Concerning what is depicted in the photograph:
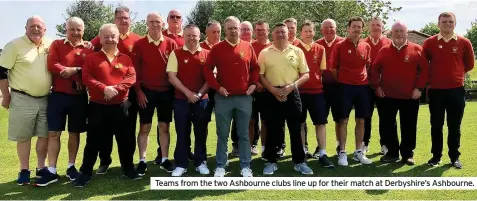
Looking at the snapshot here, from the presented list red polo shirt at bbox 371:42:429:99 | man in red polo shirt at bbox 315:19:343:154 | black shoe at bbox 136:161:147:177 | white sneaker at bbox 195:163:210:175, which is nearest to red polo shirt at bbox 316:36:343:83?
man in red polo shirt at bbox 315:19:343:154

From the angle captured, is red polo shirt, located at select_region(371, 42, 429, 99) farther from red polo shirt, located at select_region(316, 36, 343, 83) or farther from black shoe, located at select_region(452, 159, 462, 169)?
black shoe, located at select_region(452, 159, 462, 169)

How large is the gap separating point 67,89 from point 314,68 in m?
3.71

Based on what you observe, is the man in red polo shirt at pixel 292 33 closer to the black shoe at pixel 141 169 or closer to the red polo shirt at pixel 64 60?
the black shoe at pixel 141 169

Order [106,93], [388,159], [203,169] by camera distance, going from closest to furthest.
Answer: [106,93] < [203,169] < [388,159]

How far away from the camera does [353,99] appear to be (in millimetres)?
6844

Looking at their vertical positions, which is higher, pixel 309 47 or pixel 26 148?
pixel 309 47

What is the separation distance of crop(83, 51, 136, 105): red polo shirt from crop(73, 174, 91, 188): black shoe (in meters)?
1.11

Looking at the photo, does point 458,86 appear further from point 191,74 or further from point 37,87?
point 37,87

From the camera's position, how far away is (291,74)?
609cm

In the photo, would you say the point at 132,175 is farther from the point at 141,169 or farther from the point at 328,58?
the point at 328,58

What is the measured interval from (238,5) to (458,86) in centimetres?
3196

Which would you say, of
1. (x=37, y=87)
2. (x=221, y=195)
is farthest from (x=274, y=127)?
(x=37, y=87)
